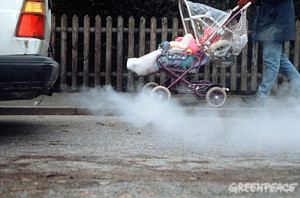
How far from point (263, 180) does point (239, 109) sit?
439 cm

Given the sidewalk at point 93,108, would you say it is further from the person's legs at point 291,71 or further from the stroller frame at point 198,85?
the person's legs at point 291,71

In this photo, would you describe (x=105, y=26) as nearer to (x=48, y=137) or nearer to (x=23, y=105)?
(x=23, y=105)

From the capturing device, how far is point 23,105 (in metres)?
7.98

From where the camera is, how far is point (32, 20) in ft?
17.0

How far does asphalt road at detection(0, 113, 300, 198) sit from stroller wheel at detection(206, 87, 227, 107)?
95cm

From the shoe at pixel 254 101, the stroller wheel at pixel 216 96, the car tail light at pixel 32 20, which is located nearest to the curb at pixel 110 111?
the shoe at pixel 254 101

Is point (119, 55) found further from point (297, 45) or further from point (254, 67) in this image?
point (297, 45)

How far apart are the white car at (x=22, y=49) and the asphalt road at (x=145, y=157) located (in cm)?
57

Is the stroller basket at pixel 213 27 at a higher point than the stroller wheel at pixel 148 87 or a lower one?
higher

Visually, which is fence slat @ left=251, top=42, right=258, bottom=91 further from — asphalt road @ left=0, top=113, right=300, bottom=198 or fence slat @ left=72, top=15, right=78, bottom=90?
fence slat @ left=72, top=15, right=78, bottom=90

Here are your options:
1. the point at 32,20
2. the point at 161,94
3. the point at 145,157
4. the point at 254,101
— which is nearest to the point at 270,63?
the point at 254,101

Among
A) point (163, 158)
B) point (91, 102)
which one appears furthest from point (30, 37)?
point (91, 102)

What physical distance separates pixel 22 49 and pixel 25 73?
0.72ft

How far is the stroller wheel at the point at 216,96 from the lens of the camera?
8523 millimetres
